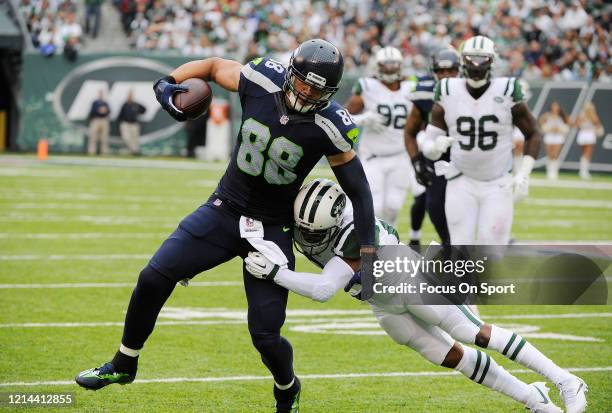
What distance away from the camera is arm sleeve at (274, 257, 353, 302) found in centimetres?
468

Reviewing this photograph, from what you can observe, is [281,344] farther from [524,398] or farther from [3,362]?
[3,362]

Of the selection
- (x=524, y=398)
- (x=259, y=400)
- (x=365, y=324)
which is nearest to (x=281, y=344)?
Answer: (x=259, y=400)

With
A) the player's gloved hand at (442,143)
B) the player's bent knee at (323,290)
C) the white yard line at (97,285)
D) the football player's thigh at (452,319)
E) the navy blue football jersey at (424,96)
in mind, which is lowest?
the white yard line at (97,285)

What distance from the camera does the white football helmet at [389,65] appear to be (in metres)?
10.4

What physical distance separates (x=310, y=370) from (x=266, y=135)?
1.75m

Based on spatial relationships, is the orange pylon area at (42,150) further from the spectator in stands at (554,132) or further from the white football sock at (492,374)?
the white football sock at (492,374)

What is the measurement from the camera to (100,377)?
16.2ft

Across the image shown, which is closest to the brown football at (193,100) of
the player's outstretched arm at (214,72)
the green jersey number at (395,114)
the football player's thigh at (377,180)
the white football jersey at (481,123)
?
the player's outstretched arm at (214,72)

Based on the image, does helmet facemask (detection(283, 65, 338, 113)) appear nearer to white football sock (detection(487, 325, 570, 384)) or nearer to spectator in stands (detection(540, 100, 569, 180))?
white football sock (detection(487, 325, 570, 384))

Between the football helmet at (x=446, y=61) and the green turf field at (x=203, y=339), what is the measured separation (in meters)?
2.01

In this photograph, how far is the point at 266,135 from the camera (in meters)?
4.82

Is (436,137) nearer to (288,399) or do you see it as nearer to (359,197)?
(359,197)


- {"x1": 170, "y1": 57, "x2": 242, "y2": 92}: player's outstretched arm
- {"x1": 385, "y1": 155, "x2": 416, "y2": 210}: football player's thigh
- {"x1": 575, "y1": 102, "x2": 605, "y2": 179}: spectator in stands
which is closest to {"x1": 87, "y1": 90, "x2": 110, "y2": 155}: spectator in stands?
{"x1": 575, "y1": 102, "x2": 605, "y2": 179}: spectator in stands

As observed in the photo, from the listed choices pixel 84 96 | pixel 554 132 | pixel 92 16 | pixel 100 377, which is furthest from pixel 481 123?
pixel 92 16
